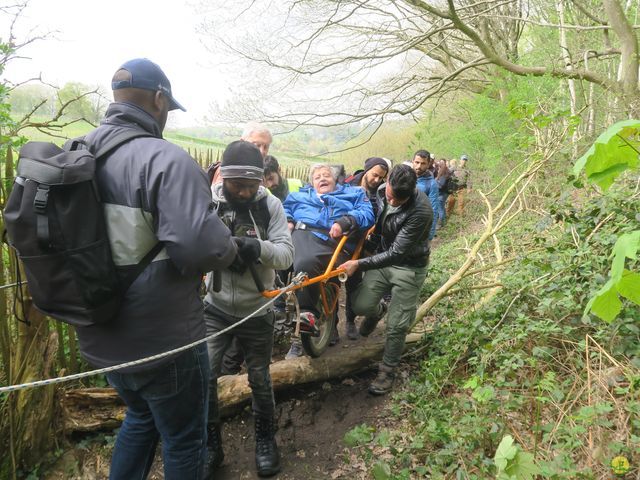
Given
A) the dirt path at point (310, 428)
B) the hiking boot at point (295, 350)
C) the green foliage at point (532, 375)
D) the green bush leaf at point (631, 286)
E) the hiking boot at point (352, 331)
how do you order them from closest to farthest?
the green bush leaf at point (631, 286)
the green foliage at point (532, 375)
the dirt path at point (310, 428)
the hiking boot at point (295, 350)
the hiking boot at point (352, 331)

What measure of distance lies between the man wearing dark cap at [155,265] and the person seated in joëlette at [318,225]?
157 centimetres

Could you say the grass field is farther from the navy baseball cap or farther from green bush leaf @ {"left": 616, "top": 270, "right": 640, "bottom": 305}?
green bush leaf @ {"left": 616, "top": 270, "right": 640, "bottom": 305}

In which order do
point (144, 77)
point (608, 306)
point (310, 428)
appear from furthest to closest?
point (310, 428), point (144, 77), point (608, 306)

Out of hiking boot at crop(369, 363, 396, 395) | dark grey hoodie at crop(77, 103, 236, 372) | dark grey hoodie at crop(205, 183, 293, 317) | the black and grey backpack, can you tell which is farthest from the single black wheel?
the black and grey backpack

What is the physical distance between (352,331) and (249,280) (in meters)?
2.39

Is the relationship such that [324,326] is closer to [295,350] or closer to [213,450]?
[295,350]

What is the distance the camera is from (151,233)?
1514 mm

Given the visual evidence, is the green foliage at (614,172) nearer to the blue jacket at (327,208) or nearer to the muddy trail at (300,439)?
the muddy trail at (300,439)

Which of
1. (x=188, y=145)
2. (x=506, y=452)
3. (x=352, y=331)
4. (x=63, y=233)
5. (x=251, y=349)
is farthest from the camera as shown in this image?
(x=188, y=145)

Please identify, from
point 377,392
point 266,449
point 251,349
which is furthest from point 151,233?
point 377,392

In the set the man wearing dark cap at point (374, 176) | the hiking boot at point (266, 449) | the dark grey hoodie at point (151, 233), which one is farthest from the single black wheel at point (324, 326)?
the dark grey hoodie at point (151, 233)

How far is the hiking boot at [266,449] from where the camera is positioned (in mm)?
2553

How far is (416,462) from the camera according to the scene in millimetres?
2416

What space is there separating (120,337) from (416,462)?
1860 millimetres
